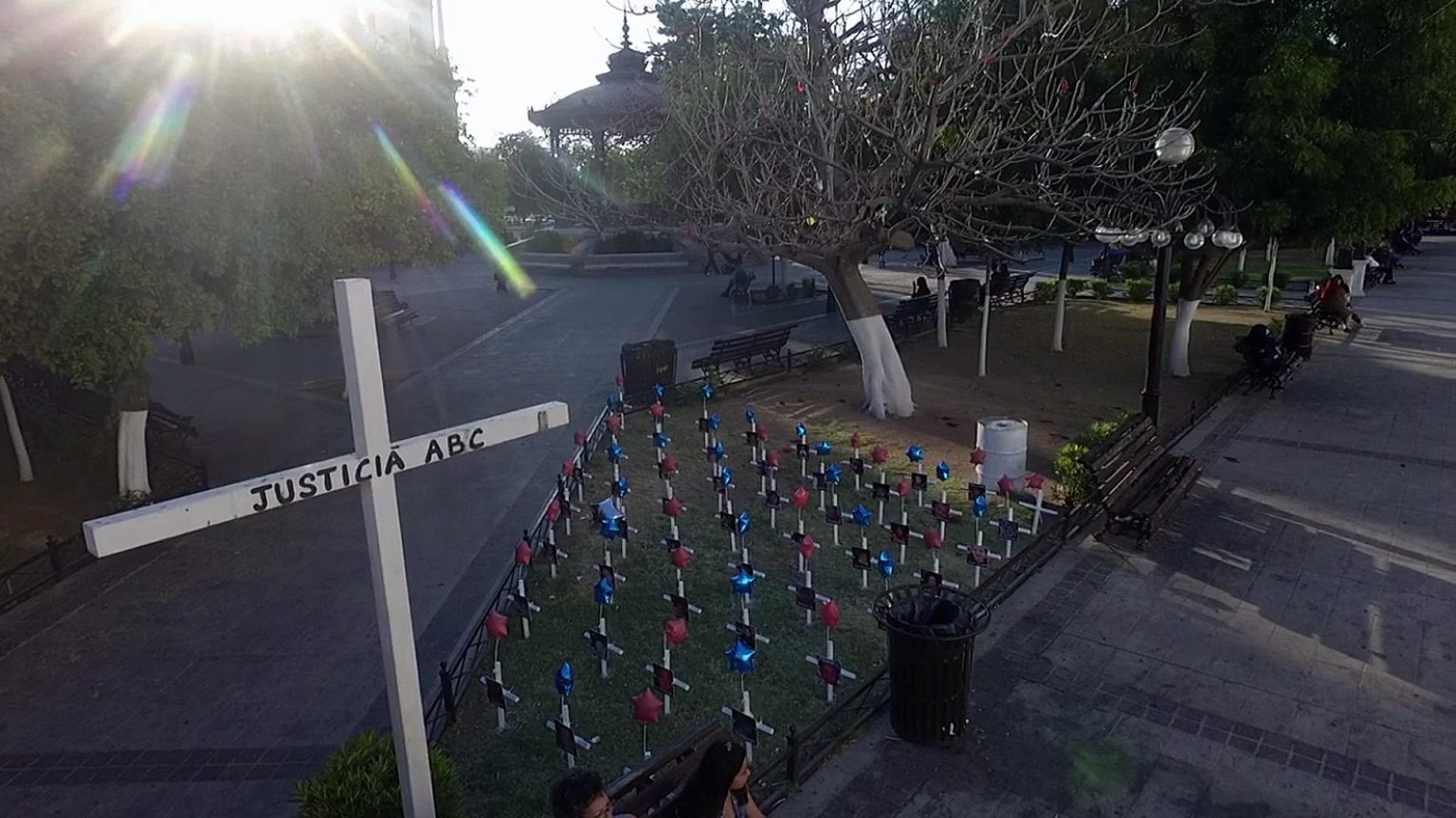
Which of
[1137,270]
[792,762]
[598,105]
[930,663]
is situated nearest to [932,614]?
[930,663]

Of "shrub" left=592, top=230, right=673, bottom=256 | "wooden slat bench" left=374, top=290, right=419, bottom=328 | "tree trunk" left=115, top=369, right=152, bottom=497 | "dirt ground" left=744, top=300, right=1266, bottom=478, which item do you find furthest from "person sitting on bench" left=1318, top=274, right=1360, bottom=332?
"shrub" left=592, top=230, right=673, bottom=256

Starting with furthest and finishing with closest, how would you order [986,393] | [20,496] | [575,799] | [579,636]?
[986,393] < [20,496] < [579,636] < [575,799]

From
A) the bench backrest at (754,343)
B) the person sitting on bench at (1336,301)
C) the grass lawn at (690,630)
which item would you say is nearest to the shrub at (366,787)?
the grass lawn at (690,630)

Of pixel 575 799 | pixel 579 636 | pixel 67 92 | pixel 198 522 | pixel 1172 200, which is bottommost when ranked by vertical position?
Answer: pixel 579 636

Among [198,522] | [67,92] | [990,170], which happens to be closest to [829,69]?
[990,170]

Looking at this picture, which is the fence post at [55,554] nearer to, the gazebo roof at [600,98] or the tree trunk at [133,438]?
the tree trunk at [133,438]

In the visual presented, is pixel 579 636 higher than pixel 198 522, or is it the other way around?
pixel 198 522

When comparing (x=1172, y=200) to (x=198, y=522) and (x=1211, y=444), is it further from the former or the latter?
(x=198, y=522)

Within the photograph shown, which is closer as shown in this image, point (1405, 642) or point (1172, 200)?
point (1405, 642)
